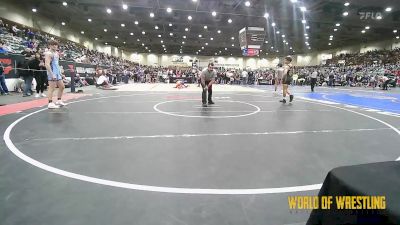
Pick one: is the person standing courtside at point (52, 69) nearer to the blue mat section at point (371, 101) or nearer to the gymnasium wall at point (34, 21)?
the blue mat section at point (371, 101)

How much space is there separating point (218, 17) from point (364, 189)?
93.1 feet

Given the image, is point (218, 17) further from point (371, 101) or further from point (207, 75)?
point (207, 75)

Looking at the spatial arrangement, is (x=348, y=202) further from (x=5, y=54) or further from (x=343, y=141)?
(x=5, y=54)

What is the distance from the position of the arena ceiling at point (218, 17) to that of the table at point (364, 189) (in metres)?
22.0

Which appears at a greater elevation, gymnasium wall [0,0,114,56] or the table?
gymnasium wall [0,0,114,56]

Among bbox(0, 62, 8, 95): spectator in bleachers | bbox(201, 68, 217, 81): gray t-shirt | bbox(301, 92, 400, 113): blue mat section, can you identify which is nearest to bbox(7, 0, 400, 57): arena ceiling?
bbox(301, 92, 400, 113): blue mat section

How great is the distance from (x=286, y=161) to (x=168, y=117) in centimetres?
379

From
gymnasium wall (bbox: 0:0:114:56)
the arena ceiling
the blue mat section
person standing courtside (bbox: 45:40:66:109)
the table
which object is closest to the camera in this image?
the table

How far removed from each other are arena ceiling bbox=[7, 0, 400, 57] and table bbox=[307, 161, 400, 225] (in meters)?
22.0

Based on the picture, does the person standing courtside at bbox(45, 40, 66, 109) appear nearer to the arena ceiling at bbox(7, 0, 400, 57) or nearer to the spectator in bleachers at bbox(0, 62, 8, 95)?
the spectator in bleachers at bbox(0, 62, 8, 95)

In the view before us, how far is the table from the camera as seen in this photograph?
3.20 feet

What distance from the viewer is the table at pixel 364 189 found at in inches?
38.4

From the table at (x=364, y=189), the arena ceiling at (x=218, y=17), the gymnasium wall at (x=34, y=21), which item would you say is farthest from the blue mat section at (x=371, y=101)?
the gymnasium wall at (x=34, y=21)

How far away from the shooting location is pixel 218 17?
2773cm
